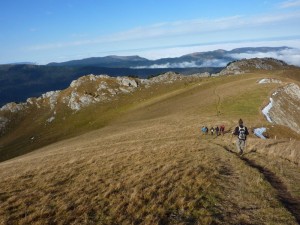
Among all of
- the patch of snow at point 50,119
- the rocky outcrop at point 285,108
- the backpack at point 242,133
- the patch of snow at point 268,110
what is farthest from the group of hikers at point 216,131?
the patch of snow at point 50,119

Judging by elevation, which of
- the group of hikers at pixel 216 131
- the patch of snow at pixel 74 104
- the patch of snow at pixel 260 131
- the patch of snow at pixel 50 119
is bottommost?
the patch of snow at pixel 50 119

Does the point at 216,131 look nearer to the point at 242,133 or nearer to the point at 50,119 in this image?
the point at 242,133

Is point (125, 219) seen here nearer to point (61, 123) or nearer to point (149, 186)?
point (149, 186)

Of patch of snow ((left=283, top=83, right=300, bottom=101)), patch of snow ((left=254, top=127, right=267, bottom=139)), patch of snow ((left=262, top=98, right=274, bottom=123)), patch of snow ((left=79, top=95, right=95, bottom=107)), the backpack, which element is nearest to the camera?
the backpack

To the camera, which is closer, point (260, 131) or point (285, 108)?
point (260, 131)

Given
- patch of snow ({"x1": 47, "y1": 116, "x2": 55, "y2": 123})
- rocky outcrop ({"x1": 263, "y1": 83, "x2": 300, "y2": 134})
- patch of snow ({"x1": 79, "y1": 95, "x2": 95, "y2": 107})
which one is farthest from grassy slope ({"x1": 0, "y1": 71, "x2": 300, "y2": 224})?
patch of snow ({"x1": 79, "y1": 95, "x2": 95, "y2": 107})

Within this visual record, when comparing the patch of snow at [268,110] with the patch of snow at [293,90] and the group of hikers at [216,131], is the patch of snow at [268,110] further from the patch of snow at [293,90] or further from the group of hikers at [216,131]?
the patch of snow at [293,90]

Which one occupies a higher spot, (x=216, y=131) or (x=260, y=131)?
(x=216, y=131)

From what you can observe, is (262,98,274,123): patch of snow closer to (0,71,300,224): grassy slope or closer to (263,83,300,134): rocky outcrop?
(263,83,300,134): rocky outcrop

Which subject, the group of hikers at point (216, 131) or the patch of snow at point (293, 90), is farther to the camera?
the patch of snow at point (293, 90)

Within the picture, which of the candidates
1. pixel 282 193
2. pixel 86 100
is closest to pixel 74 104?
pixel 86 100

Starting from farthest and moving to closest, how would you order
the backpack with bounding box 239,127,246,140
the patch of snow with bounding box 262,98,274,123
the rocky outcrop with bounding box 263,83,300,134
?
the rocky outcrop with bounding box 263,83,300,134 < the patch of snow with bounding box 262,98,274,123 < the backpack with bounding box 239,127,246,140

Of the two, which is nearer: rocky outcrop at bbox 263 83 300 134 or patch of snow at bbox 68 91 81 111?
rocky outcrop at bbox 263 83 300 134

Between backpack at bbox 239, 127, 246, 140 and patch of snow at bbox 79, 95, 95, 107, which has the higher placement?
backpack at bbox 239, 127, 246, 140
